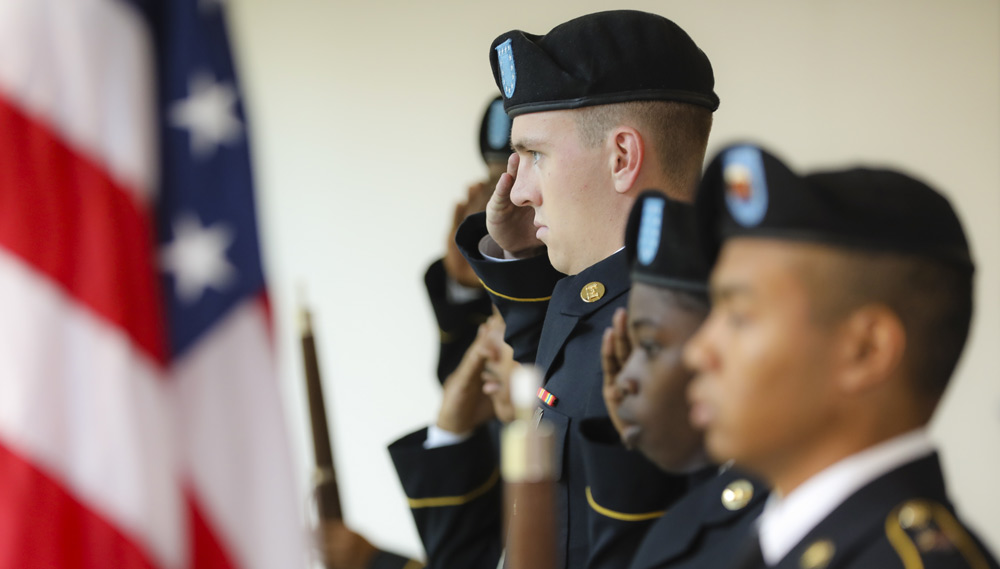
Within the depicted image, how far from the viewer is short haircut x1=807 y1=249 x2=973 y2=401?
2.70ft

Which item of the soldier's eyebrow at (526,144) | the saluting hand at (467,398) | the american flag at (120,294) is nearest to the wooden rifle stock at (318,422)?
the american flag at (120,294)

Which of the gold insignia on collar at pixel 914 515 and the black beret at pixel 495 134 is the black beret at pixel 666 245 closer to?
the gold insignia on collar at pixel 914 515

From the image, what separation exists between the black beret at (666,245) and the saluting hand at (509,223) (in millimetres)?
483

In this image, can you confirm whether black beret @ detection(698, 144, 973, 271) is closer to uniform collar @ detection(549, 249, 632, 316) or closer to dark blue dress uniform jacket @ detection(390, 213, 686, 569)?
dark blue dress uniform jacket @ detection(390, 213, 686, 569)

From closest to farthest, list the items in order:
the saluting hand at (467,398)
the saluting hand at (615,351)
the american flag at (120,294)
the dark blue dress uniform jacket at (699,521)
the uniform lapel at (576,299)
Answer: the dark blue dress uniform jacket at (699,521), the saluting hand at (615,351), the american flag at (120,294), the uniform lapel at (576,299), the saluting hand at (467,398)

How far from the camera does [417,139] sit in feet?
12.3

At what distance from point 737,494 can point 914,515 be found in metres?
0.24

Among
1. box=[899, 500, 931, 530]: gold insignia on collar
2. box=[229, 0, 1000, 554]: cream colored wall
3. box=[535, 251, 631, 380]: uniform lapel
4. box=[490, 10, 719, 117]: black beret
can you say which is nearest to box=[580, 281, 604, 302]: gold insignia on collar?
box=[535, 251, 631, 380]: uniform lapel

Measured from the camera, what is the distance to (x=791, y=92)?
3.25m

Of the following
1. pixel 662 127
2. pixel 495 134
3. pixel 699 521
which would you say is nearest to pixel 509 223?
pixel 662 127

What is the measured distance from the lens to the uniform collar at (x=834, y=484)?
85 cm

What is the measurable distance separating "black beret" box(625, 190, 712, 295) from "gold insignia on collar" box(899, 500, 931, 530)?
315 mm

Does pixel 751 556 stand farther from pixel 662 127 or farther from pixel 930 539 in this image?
pixel 662 127

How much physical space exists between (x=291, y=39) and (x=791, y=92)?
5.78 ft
